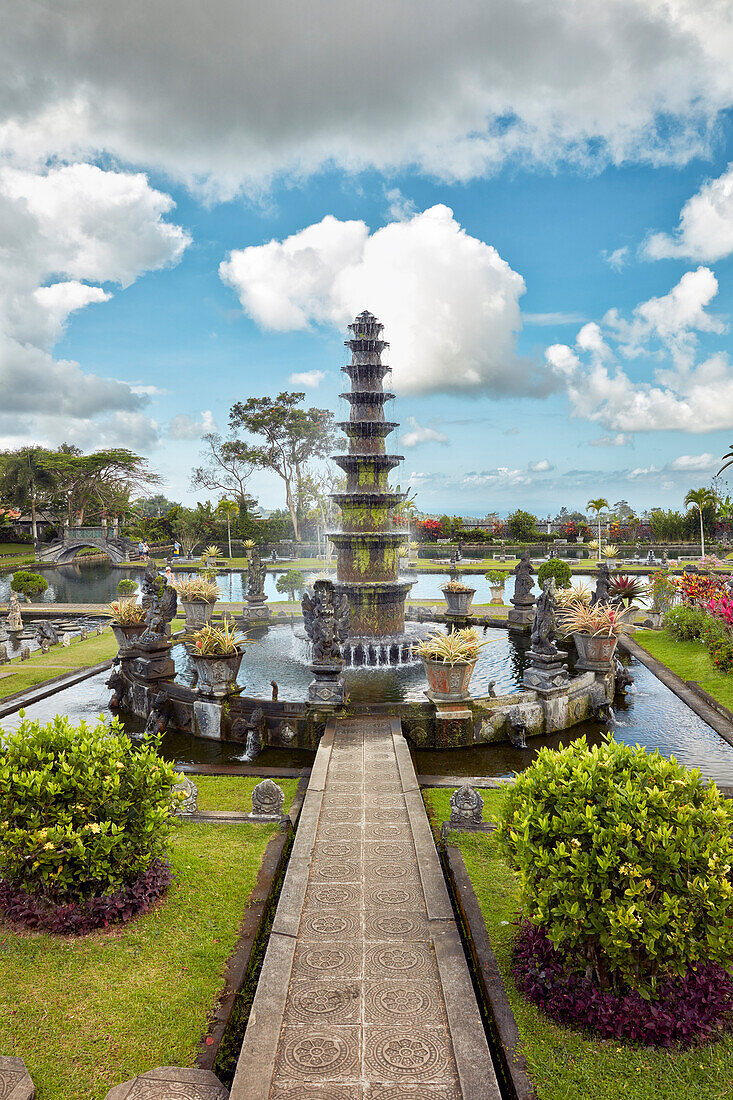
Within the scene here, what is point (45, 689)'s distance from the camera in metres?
13.4

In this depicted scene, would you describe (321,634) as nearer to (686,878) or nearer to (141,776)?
(141,776)

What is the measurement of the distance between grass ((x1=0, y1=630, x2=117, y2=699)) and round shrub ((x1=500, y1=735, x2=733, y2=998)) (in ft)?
42.0

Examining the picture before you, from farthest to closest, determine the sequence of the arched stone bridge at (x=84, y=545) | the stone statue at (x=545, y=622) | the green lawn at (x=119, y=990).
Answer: the arched stone bridge at (x=84, y=545)
the stone statue at (x=545, y=622)
the green lawn at (x=119, y=990)

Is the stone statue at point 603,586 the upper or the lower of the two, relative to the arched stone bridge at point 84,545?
lower

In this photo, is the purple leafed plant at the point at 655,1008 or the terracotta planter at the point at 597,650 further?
the terracotta planter at the point at 597,650

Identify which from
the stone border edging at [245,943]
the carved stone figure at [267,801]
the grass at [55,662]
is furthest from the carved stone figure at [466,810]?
the grass at [55,662]

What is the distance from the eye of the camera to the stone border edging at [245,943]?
3.93 m

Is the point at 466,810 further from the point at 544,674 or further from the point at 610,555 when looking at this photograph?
the point at 610,555

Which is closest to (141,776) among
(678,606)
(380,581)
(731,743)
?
(731,743)

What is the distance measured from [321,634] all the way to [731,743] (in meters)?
7.19

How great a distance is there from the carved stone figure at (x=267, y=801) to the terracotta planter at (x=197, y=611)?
13.3m

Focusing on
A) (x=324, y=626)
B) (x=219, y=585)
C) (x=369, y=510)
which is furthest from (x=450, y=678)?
(x=219, y=585)

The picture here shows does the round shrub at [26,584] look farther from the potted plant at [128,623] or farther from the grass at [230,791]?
the grass at [230,791]

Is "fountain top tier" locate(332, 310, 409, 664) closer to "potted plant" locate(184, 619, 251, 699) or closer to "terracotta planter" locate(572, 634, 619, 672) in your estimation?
"terracotta planter" locate(572, 634, 619, 672)
